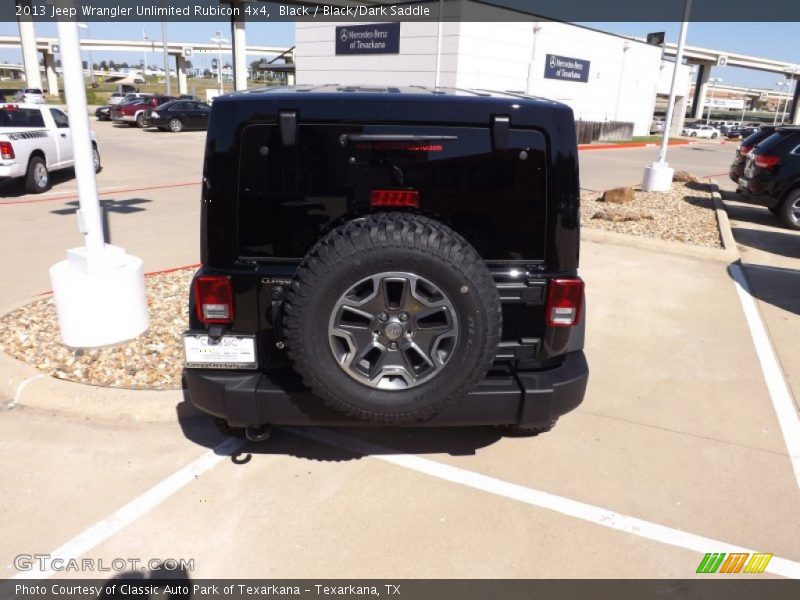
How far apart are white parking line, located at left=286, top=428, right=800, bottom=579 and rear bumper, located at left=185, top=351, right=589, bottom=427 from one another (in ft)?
1.48

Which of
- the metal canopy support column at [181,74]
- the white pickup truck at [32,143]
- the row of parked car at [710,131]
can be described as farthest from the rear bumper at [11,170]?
the metal canopy support column at [181,74]

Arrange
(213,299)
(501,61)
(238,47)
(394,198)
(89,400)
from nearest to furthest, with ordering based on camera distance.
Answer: (394,198), (213,299), (89,400), (501,61), (238,47)

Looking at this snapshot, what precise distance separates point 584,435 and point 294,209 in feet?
7.81

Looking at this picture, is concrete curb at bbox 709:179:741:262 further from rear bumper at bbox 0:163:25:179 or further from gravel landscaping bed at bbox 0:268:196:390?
rear bumper at bbox 0:163:25:179

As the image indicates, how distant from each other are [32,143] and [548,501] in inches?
489

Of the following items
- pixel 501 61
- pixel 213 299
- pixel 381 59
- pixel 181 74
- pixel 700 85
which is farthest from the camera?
pixel 700 85

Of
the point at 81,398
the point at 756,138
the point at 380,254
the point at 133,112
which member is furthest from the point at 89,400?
the point at 133,112

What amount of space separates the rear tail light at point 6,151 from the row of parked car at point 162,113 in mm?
16976

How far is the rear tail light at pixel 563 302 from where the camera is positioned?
3092 millimetres

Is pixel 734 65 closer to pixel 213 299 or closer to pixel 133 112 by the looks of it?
pixel 133 112

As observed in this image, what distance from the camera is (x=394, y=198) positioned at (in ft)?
9.59

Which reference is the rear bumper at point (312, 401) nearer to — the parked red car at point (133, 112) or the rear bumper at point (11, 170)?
the rear bumper at point (11, 170)

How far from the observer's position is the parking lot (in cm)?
287

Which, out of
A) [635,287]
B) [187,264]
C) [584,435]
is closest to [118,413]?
[584,435]
